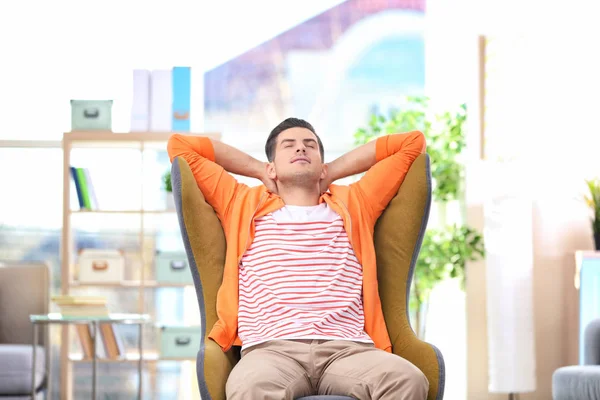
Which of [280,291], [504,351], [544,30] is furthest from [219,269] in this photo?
[544,30]

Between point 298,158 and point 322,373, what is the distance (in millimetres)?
677

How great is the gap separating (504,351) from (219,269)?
2197 millimetres

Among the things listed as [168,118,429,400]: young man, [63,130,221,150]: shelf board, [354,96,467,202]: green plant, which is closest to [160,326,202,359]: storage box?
[63,130,221,150]: shelf board

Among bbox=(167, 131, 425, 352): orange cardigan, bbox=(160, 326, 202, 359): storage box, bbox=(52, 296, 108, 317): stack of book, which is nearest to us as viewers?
bbox=(167, 131, 425, 352): orange cardigan

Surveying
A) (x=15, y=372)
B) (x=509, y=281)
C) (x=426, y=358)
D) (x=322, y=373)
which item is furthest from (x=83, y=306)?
(x=509, y=281)

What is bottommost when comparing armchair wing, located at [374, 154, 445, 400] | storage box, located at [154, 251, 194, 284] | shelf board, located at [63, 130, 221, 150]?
storage box, located at [154, 251, 194, 284]

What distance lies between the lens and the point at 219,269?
2719 millimetres

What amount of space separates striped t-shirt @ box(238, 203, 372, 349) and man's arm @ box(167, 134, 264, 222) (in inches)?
5.5

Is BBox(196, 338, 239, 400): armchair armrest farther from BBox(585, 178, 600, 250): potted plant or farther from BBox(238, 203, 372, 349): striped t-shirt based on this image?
BBox(585, 178, 600, 250): potted plant

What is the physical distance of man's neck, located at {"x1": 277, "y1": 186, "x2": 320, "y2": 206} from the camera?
109 inches

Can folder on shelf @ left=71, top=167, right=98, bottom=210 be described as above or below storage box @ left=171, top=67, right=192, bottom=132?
below

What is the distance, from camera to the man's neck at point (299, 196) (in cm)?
277

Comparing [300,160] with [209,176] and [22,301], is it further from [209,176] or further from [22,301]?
[22,301]

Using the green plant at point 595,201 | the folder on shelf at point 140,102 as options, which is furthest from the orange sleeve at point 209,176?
the green plant at point 595,201
